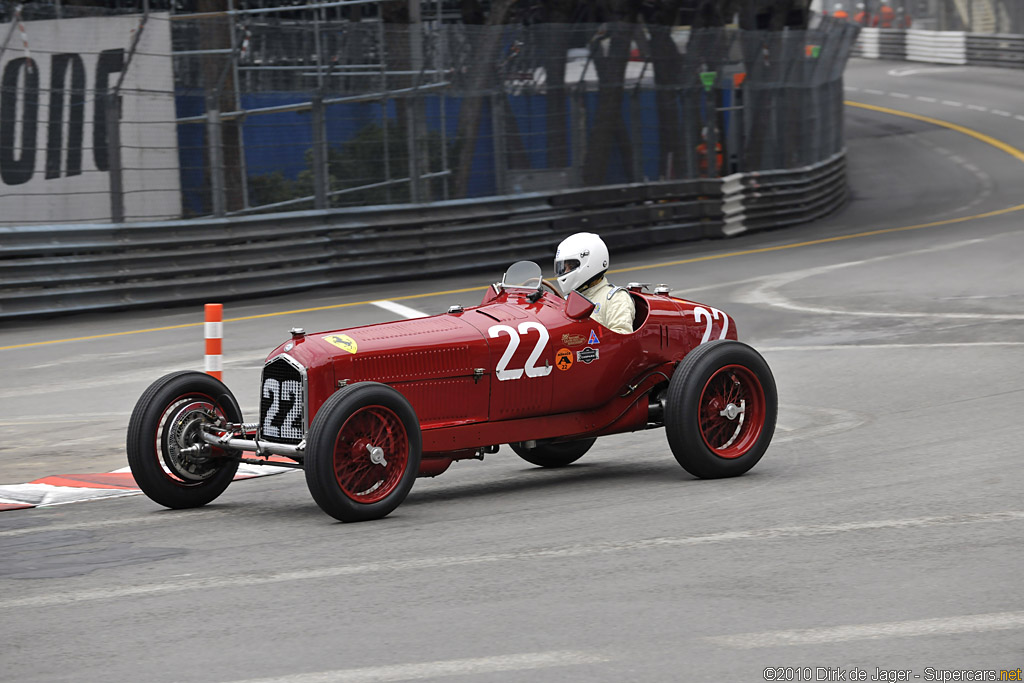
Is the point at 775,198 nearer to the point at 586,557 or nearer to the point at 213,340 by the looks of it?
the point at 213,340

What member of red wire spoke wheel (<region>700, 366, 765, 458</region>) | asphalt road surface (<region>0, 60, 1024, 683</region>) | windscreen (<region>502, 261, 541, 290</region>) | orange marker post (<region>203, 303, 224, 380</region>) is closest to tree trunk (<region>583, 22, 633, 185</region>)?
asphalt road surface (<region>0, 60, 1024, 683</region>)

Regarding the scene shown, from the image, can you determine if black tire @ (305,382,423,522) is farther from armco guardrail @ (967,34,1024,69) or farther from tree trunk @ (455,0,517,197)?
armco guardrail @ (967,34,1024,69)

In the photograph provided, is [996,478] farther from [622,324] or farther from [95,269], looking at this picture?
[95,269]

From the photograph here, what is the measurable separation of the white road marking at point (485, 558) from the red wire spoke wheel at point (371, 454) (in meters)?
0.98

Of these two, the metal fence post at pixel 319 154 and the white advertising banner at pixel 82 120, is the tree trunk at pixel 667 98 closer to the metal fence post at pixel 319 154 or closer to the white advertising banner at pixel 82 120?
the metal fence post at pixel 319 154

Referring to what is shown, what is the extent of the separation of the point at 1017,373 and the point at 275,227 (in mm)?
10734

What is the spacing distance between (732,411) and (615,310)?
3.01 ft

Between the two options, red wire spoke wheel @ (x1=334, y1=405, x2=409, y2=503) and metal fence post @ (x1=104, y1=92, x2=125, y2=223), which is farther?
metal fence post @ (x1=104, y1=92, x2=125, y2=223)

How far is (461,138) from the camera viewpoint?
2105 centimetres

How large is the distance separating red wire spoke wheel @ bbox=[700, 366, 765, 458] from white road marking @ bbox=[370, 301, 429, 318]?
884cm

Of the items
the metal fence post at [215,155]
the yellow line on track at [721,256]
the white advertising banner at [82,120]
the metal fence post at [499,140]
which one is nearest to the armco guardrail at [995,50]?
the yellow line on track at [721,256]

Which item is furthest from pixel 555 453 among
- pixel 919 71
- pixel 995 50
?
pixel 995 50

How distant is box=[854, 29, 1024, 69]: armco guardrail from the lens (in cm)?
5616

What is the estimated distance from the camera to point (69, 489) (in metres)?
8.75
